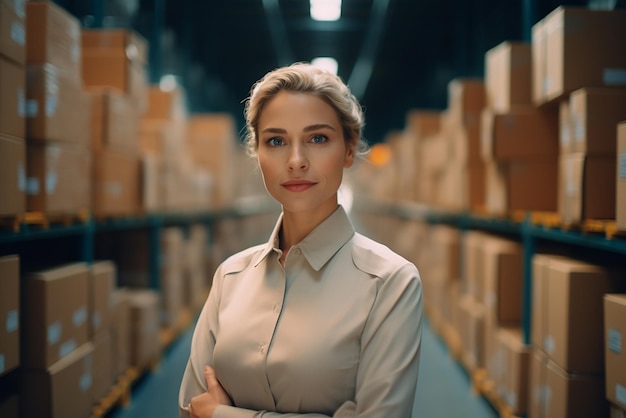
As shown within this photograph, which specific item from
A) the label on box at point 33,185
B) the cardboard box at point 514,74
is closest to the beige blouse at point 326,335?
the label on box at point 33,185

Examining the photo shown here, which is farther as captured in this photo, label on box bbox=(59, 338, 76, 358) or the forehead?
label on box bbox=(59, 338, 76, 358)

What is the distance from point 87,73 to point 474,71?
5.18 metres

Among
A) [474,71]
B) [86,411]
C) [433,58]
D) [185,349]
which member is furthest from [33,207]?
[433,58]

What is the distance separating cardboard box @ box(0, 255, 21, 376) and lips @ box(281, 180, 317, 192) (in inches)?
56.6

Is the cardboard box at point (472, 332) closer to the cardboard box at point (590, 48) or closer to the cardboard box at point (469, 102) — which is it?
the cardboard box at point (469, 102)

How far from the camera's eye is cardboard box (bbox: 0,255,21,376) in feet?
7.42

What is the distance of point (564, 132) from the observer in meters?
2.91

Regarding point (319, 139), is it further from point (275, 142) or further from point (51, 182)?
point (51, 182)

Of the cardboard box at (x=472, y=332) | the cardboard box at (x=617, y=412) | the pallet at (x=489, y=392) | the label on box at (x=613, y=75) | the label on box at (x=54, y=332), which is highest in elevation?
the label on box at (x=613, y=75)

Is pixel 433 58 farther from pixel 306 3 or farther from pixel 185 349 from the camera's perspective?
pixel 185 349

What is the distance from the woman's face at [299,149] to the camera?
4.87 ft

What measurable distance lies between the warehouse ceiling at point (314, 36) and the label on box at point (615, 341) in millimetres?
2165

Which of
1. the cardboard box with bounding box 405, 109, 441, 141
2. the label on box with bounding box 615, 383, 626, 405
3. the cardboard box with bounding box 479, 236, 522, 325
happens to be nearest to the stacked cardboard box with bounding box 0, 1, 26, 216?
the label on box with bounding box 615, 383, 626, 405

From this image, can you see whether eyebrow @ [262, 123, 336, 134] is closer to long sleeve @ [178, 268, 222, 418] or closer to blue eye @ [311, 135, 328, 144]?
blue eye @ [311, 135, 328, 144]
